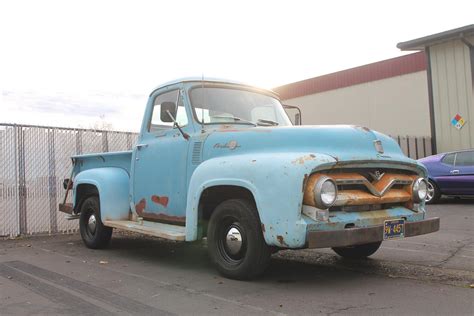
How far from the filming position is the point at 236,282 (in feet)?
16.7

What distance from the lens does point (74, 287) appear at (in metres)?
5.18

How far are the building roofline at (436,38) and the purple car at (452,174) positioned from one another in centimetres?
616

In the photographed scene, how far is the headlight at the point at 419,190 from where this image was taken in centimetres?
536

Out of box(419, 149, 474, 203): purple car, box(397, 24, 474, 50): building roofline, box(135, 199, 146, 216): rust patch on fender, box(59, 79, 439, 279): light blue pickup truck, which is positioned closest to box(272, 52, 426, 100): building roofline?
box(397, 24, 474, 50): building roofline

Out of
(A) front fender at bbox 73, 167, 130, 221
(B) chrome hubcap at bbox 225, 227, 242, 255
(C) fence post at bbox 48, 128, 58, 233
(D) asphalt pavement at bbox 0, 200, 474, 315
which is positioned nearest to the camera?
(D) asphalt pavement at bbox 0, 200, 474, 315

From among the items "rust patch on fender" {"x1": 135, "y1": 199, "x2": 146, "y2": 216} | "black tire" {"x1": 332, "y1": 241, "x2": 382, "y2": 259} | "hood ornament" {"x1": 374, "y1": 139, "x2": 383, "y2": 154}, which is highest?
"hood ornament" {"x1": 374, "y1": 139, "x2": 383, "y2": 154}

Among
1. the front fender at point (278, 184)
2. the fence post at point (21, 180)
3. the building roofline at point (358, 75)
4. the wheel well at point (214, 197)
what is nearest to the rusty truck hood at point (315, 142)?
the front fender at point (278, 184)

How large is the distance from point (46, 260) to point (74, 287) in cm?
A: 190

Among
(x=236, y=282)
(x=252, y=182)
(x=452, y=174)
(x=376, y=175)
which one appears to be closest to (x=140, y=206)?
(x=236, y=282)

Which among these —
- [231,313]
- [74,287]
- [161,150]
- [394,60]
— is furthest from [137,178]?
[394,60]

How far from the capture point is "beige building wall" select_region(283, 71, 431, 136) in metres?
22.5

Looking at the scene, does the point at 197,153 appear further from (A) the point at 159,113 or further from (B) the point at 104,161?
(B) the point at 104,161

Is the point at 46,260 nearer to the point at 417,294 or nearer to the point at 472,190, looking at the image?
the point at 417,294

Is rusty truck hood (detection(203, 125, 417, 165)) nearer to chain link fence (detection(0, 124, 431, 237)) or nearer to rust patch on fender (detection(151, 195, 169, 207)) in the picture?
rust patch on fender (detection(151, 195, 169, 207))
